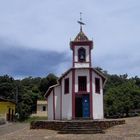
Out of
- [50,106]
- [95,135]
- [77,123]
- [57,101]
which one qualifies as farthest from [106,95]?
[95,135]

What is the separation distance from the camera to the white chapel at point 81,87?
3512 centimetres

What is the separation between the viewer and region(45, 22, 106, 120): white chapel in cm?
3512

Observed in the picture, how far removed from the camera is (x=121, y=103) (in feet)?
164

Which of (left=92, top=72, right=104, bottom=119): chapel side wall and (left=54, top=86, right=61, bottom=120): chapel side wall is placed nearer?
(left=92, top=72, right=104, bottom=119): chapel side wall

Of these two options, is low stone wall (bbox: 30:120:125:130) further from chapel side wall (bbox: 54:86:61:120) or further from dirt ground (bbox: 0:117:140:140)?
chapel side wall (bbox: 54:86:61:120)

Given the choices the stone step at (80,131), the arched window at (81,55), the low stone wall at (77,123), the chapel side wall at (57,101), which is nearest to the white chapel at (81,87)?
the arched window at (81,55)

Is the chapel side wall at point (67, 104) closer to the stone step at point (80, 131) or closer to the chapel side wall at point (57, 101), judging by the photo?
the chapel side wall at point (57, 101)

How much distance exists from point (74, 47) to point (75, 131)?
11436 mm

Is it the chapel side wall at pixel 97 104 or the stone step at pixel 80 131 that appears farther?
the chapel side wall at pixel 97 104

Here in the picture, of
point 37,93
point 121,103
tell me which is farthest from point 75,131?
point 37,93

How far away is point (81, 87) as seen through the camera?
35406 millimetres

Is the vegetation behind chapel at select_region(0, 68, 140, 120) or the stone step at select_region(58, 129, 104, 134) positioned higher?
the vegetation behind chapel at select_region(0, 68, 140, 120)

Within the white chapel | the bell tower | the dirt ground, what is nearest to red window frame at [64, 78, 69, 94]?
the white chapel

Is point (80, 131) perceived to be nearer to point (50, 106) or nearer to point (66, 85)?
point (66, 85)
